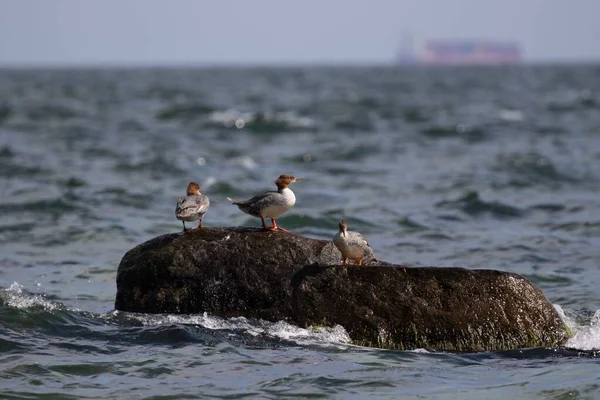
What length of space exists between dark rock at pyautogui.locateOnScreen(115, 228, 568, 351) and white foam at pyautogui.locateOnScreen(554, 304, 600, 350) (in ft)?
0.45

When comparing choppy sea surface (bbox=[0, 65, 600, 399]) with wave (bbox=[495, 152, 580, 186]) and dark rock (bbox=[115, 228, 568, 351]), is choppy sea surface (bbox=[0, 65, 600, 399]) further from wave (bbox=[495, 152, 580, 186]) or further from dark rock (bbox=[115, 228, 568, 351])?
dark rock (bbox=[115, 228, 568, 351])

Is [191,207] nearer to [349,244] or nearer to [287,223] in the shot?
[349,244]

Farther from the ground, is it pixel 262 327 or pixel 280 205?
pixel 280 205

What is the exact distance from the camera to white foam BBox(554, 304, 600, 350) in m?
10.8

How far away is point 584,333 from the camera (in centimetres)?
1127

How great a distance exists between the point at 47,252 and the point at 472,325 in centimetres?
826

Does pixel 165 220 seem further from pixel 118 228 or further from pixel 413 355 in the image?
pixel 413 355

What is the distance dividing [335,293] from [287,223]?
8.99 metres

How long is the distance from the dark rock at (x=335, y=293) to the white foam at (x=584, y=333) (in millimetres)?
137

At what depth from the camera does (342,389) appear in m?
9.47

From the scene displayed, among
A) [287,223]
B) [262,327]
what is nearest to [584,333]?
[262,327]

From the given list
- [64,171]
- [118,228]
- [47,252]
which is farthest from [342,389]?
[64,171]

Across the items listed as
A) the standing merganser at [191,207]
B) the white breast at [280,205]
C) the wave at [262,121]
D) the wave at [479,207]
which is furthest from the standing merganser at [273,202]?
the wave at [262,121]

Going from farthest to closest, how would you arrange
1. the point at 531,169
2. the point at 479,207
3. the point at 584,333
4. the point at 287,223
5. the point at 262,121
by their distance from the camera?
the point at 262,121, the point at 531,169, the point at 479,207, the point at 287,223, the point at 584,333
